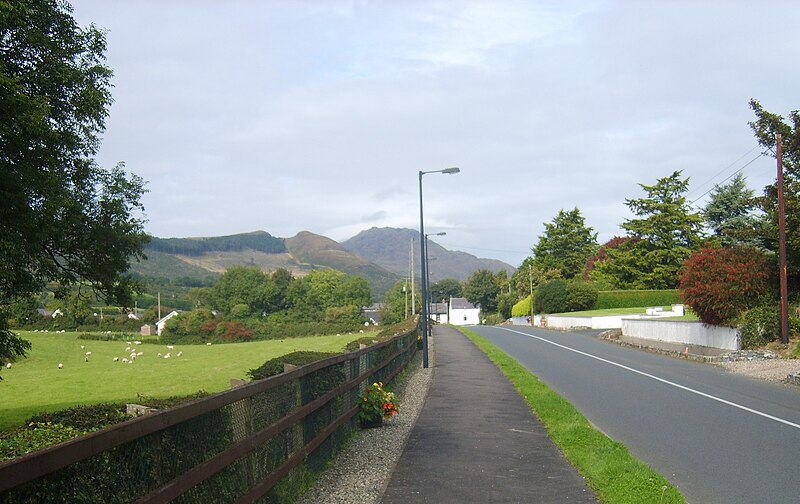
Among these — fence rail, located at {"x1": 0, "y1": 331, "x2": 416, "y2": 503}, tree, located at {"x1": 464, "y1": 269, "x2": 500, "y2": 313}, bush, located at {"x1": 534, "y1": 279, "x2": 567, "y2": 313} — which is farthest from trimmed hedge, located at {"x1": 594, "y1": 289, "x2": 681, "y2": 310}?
tree, located at {"x1": 464, "y1": 269, "x2": 500, "y2": 313}

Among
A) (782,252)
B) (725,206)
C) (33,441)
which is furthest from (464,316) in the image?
(33,441)

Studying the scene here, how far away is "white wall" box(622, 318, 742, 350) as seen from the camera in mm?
30203

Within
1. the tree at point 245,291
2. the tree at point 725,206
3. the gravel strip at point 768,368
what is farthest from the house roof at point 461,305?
the gravel strip at point 768,368

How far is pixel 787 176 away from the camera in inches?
1234

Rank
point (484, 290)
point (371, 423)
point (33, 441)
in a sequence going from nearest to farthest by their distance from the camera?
1. point (33, 441)
2. point (371, 423)
3. point (484, 290)

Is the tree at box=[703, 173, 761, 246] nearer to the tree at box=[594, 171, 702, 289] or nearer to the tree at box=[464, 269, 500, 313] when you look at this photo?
the tree at box=[594, 171, 702, 289]

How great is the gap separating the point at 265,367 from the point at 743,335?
23.9 m

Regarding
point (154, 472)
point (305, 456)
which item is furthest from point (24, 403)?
point (154, 472)

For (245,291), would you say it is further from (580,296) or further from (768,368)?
(768,368)

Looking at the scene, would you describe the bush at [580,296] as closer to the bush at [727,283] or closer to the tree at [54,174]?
the bush at [727,283]

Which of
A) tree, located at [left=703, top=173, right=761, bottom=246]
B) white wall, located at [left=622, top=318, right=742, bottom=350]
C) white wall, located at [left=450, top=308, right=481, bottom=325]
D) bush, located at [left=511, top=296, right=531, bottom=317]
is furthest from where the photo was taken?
white wall, located at [left=450, top=308, right=481, bottom=325]

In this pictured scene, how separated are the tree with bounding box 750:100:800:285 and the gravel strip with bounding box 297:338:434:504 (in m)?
21.4

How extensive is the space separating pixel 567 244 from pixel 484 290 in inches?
1817

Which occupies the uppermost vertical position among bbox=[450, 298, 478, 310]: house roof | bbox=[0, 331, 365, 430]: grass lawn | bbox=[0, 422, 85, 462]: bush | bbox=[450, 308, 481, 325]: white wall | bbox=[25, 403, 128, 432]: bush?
bbox=[450, 298, 478, 310]: house roof
